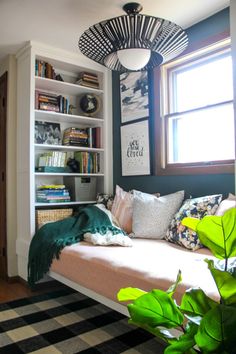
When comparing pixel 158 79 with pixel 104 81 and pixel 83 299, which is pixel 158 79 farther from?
pixel 83 299

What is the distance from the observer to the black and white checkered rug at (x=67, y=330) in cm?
184

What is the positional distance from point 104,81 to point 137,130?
→ 2.66 ft

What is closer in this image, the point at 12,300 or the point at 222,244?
the point at 222,244

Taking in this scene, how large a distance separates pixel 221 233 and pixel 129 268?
1.15m

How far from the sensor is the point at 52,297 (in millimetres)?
2727

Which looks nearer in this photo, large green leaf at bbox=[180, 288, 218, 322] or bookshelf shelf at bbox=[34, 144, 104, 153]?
large green leaf at bbox=[180, 288, 218, 322]

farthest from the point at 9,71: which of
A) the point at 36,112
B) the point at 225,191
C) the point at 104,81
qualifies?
the point at 225,191

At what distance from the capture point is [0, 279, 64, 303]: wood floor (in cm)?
276

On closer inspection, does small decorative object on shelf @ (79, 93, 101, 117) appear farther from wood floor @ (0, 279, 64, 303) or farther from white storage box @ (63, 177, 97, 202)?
wood floor @ (0, 279, 64, 303)

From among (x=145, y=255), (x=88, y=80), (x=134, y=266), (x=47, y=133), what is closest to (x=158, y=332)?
(x=134, y=266)

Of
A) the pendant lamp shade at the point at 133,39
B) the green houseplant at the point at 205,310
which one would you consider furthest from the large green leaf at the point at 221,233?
the pendant lamp shade at the point at 133,39

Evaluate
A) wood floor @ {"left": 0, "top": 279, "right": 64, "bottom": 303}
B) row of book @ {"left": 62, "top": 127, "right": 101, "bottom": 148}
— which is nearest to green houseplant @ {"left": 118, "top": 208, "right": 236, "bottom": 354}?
wood floor @ {"left": 0, "top": 279, "right": 64, "bottom": 303}

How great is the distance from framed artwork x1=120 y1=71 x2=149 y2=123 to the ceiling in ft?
2.22

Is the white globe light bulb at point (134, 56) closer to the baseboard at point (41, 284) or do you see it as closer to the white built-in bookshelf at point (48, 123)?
the white built-in bookshelf at point (48, 123)
